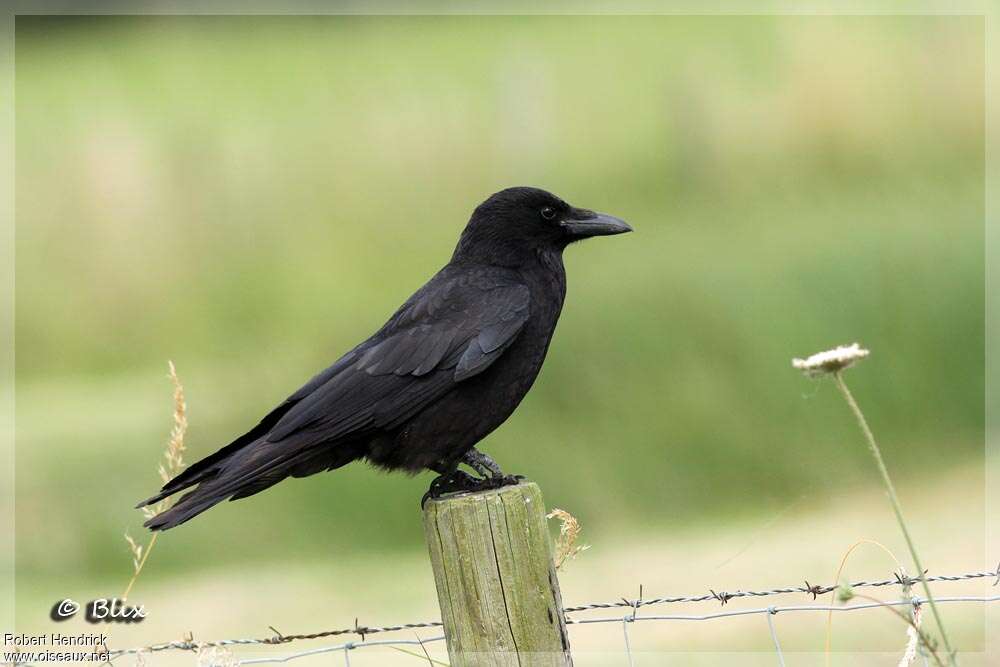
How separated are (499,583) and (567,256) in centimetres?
863

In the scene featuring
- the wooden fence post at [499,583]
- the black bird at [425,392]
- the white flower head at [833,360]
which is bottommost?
the wooden fence post at [499,583]

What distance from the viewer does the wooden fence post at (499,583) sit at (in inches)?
119

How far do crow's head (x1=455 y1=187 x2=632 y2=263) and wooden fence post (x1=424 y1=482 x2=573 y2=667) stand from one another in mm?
1888

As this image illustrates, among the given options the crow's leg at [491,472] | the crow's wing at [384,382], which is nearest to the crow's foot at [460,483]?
the crow's leg at [491,472]

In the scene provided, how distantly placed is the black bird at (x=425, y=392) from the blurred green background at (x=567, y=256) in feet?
18.4

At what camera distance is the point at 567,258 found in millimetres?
11516

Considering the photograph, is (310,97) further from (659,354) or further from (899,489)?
(899,489)

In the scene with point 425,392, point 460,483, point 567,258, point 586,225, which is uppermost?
point 567,258

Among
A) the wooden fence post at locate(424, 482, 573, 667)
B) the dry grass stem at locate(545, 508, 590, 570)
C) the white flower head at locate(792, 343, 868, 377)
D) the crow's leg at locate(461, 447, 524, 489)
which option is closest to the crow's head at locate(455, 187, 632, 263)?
the crow's leg at locate(461, 447, 524, 489)

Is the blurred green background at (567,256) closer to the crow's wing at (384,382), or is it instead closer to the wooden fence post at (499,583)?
the crow's wing at (384,382)

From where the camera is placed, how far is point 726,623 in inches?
333

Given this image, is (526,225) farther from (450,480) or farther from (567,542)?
(567,542)

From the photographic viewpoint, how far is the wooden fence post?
303 cm

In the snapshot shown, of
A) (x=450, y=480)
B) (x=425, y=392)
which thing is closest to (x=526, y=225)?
(x=425, y=392)
